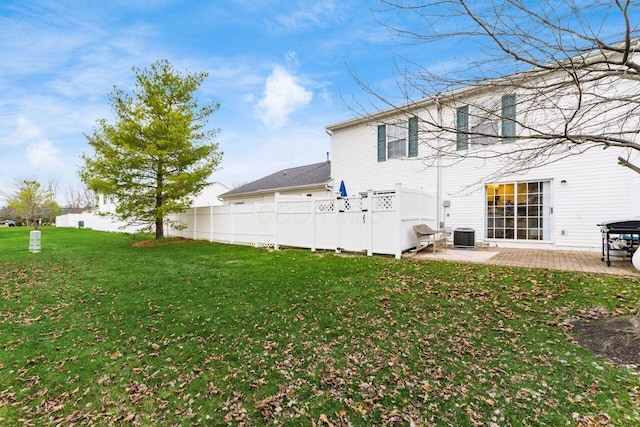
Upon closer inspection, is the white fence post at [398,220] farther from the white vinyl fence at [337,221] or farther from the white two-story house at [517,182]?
the white two-story house at [517,182]

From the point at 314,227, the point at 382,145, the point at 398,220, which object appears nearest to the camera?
the point at 398,220

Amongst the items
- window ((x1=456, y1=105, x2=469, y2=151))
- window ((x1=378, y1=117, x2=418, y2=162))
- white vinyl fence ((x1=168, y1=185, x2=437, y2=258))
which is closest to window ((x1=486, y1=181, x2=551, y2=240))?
white vinyl fence ((x1=168, y1=185, x2=437, y2=258))

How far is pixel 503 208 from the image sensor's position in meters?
10.2

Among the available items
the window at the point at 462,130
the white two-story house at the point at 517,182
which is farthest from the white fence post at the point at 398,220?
the window at the point at 462,130

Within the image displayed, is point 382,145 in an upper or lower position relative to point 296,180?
upper

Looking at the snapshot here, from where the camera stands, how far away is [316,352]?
11.0ft

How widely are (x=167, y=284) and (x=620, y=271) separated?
8932mm

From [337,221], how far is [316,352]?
635cm

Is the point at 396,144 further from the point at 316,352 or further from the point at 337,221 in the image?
the point at 316,352

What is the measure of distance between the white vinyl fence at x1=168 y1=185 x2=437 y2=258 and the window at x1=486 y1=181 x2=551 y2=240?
1.92 meters

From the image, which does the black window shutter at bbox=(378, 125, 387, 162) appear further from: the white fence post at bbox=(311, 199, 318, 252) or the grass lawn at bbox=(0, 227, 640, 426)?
the grass lawn at bbox=(0, 227, 640, 426)

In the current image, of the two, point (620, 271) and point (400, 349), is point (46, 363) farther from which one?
point (620, 271)

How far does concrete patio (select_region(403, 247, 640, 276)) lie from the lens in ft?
20.3

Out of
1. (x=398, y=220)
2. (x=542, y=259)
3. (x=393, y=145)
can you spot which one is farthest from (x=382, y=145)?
(x=542, y=259)
